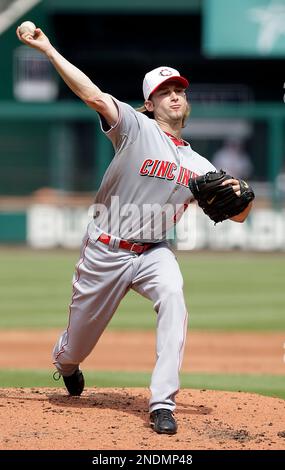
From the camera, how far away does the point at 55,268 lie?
Result: 16141mm

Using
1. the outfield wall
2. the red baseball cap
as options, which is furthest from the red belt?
the outfield wall

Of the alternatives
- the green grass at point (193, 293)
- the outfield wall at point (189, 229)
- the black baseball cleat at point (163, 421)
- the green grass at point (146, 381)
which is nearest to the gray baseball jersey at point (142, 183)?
the black baseball cleat at point (163, 421)

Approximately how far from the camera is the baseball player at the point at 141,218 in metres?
5.24

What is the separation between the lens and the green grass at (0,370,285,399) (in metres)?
7.05

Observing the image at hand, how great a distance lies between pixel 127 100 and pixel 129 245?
1705 centimetres

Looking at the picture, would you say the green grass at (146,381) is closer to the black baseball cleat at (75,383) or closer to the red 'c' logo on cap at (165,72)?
the black baseball cleat at (75,383)

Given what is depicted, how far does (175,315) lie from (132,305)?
7.10 meters

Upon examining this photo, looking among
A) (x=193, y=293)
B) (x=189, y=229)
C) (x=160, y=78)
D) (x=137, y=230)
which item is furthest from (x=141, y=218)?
(x=189, y=229)

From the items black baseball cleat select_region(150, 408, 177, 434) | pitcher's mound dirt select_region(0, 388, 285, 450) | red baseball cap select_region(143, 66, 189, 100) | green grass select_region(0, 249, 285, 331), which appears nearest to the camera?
pitcher's mound dirt select_region(0, 388, 285, 450)

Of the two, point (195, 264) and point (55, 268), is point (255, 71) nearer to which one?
point (195, 264)

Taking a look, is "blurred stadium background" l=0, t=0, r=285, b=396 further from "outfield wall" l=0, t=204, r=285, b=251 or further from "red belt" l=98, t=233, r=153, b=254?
"red belt" l=98, t=233, r=153, b=254

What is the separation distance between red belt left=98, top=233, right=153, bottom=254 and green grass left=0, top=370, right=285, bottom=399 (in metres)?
1.80
